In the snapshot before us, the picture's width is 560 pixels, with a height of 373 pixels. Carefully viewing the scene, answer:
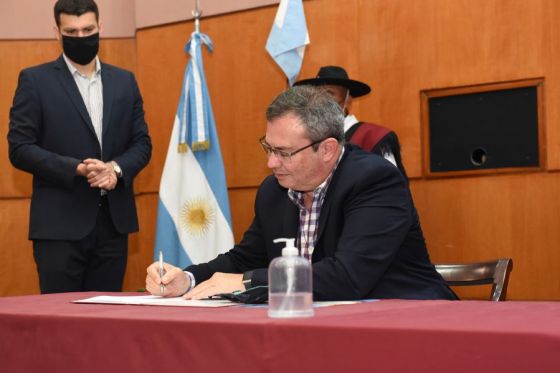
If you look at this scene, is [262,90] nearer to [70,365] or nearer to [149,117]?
[149,117]

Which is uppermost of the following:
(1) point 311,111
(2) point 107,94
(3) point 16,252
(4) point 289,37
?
(4) point 289,37

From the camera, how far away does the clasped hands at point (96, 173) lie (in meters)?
3.54

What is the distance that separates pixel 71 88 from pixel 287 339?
2636mm

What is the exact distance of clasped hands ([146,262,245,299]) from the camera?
219cm

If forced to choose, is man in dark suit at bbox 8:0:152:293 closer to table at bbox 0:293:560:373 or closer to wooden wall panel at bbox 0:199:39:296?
table at bbox 0:293:560:373

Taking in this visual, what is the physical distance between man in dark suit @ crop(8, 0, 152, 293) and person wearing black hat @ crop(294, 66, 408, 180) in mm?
1027

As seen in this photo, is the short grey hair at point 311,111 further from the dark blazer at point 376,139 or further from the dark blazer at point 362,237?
the dark blazer at point 376,139

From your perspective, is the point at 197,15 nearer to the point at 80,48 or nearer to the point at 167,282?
the point at 80,48

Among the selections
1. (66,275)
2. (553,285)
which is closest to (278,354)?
(66,275)

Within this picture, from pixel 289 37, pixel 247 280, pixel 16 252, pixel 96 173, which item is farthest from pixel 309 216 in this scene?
pixel 16 252

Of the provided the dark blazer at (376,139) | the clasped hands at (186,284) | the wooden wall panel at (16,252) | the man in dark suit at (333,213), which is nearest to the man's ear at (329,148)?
the man in dark suit at (333,213)

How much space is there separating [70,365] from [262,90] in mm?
3648

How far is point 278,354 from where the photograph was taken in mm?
1458

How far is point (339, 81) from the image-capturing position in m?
4.34
